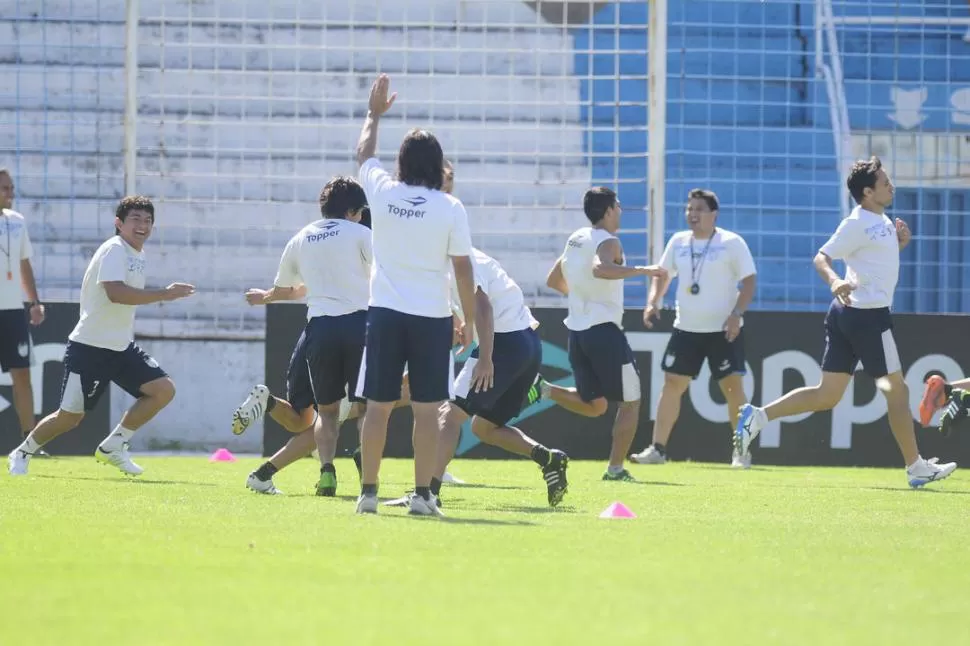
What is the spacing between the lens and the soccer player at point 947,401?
1045cm

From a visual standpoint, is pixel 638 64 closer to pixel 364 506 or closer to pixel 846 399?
pixel 846 399

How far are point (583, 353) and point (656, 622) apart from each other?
6997 millimetres

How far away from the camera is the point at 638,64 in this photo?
574 inches

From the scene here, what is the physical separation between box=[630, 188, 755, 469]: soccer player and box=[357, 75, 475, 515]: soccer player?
5.71 metres

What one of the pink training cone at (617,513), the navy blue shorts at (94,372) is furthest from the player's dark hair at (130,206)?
the pink training cone at (617,513)

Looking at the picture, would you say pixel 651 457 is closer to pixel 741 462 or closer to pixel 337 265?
pixel 741 462

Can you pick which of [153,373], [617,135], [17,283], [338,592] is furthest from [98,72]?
[338,592]

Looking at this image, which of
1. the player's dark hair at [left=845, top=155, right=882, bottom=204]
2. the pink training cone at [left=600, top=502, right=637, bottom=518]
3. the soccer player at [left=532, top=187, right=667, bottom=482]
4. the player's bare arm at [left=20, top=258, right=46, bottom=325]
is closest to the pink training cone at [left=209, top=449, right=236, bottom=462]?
the player's bare arm at [left=20, top=258, right=46, bottom=325]

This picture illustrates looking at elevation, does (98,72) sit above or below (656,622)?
above

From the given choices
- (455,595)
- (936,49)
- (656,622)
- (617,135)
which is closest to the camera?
(656,622)

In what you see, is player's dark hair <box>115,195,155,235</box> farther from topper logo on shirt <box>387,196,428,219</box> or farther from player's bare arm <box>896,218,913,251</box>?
player's bare arm <box>896,218,913,251</box>

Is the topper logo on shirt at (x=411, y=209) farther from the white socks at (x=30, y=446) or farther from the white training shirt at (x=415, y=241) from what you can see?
the white socks at (x=30, y=446)

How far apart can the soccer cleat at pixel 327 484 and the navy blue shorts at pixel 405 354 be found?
1652 mm

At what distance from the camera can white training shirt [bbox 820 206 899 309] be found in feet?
34.3
